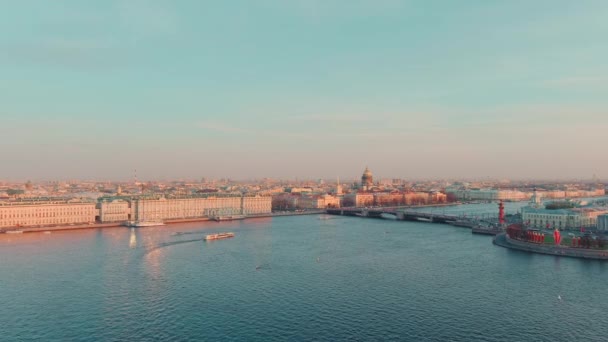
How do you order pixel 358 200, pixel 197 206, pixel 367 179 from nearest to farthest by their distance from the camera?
pixel 197 206, pixel 358 200, pixel 367 179

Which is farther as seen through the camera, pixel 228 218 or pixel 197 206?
pixel 197 206

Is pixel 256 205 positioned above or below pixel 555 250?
above

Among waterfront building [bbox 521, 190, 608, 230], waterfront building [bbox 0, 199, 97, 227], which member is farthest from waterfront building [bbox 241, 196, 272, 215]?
waterfront building [bbox 521, 190, 608, 230]

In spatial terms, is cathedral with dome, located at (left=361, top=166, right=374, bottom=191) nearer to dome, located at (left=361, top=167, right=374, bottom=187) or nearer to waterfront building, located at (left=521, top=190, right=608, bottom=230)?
dome, located at (left=361, top=167, right=374, bottom=187)

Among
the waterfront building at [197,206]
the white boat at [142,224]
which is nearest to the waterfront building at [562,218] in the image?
the waterfront building at [197,206]

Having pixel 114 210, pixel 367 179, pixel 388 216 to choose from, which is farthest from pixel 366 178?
pixel 114 210

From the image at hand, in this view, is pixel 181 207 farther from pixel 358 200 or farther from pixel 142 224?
pixel 358 200

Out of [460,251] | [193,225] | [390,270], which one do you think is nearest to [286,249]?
[390,270]
